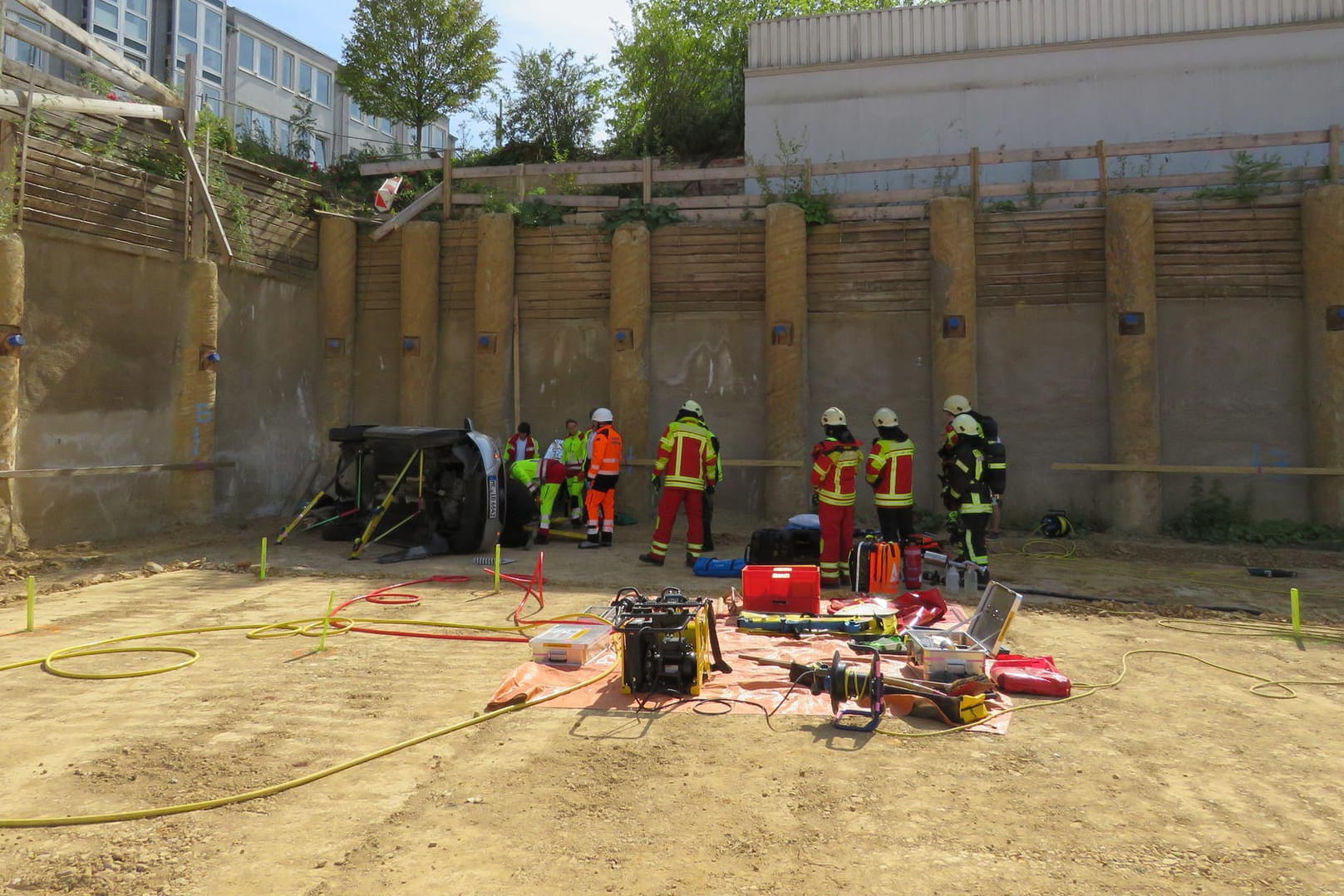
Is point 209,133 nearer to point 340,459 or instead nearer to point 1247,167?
point 340,459

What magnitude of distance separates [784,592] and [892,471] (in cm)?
251

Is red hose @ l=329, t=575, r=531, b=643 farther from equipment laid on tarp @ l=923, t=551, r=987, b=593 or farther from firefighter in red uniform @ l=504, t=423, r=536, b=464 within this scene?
equipment laid on tarp @ l=923, t=551, r=987, b=593

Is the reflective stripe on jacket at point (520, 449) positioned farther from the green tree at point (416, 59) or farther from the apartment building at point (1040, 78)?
the green tree at point (416, 59)

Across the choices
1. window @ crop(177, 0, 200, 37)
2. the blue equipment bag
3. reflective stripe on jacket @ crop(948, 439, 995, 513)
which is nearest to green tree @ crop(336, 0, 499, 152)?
window @ crop(177, 0, 200, 37)

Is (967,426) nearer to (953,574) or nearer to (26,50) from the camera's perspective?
(953,574)

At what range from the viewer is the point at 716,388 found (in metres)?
13.4

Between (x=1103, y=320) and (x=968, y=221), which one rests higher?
(x=968, y=221)

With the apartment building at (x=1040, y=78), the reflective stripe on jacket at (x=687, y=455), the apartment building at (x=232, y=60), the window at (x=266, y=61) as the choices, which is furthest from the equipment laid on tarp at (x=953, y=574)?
the window at (x=266, y=61)

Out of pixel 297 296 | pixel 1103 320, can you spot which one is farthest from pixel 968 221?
pixel 297 296

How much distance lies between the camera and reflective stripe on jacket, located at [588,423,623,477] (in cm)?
1130

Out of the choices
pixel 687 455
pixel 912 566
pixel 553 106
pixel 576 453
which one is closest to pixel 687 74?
pixel 553 106

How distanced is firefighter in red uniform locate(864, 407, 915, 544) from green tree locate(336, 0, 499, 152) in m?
15.9

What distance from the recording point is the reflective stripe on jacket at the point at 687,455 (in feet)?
32.6

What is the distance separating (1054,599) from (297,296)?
11.5 meters
